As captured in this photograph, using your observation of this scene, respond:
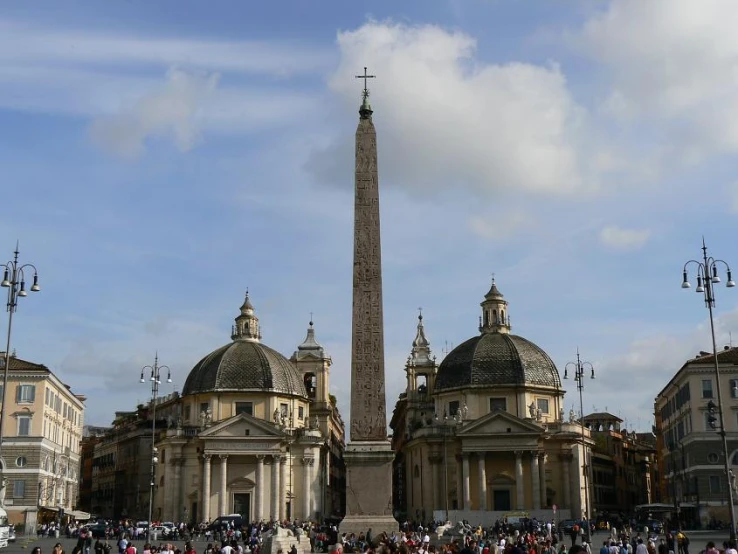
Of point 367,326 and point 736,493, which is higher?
point 367,326

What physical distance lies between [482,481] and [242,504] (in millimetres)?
16598

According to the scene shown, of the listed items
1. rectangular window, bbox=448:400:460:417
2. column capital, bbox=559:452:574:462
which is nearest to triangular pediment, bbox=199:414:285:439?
rectangular window, bbox=448:400:460:417

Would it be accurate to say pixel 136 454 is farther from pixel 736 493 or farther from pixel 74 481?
pixel 736 493

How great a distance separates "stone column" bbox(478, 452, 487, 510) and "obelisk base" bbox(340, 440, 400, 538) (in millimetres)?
37133

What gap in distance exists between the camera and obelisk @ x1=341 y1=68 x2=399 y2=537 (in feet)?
96.9

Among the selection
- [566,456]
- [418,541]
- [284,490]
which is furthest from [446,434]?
[418,541]

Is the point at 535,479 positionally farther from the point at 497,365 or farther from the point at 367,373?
the point at 367,373

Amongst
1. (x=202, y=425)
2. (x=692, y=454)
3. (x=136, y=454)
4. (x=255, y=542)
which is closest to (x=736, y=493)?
(x=692, y=454)

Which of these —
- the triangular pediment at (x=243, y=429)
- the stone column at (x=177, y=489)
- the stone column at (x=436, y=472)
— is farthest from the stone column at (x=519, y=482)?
the stone column at (x=177, y=489)

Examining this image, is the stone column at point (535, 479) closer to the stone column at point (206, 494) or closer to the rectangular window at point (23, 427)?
the stone column at point (206, 494)

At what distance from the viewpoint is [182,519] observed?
67125 millimetres

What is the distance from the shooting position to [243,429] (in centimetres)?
6662

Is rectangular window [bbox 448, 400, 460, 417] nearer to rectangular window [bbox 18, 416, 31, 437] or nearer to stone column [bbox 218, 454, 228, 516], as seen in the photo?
stone column [bbox 218, 454, 228, 516]

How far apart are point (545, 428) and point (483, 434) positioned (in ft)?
17.0
